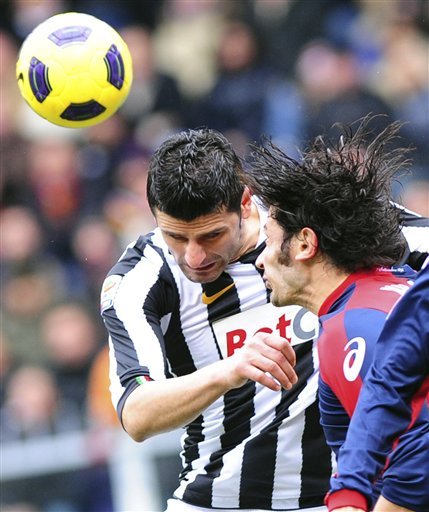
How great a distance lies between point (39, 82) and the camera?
480cm

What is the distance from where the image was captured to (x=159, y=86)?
339 inches

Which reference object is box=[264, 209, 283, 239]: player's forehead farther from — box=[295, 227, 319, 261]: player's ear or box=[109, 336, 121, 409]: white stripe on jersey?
box=[109, 336, 121, 409]: white stripe on jersey

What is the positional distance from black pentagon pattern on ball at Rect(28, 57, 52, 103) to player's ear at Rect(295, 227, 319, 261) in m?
1.87

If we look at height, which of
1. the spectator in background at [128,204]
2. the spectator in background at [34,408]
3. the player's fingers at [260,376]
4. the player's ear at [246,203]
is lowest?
the spectator in background at [34,408]

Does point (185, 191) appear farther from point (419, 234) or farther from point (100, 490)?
point (100, 490)

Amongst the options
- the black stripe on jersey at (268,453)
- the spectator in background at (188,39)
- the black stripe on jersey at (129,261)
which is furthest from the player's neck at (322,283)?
the spectator in background at (188,39)

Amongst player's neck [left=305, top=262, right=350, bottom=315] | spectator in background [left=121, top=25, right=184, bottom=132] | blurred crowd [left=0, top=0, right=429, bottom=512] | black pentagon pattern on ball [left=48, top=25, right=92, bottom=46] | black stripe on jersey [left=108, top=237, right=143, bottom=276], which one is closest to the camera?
player's neck [left=305, top=262, right=350, bottom=315]

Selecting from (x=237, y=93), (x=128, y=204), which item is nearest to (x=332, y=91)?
(x=237, y=93)

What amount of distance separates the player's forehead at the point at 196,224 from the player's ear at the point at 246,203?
0.14m

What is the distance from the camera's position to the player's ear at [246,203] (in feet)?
13.1

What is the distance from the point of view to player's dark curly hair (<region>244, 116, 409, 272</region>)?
3.27 m

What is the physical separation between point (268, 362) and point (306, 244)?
0.41 meters

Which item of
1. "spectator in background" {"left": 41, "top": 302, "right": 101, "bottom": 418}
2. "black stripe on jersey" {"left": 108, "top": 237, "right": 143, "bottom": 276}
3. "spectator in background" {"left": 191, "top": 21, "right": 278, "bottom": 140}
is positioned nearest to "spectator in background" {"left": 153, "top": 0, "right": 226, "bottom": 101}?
"spectator in background" {"left": 191, "top": 21, "right": 278, "bottom": 140}

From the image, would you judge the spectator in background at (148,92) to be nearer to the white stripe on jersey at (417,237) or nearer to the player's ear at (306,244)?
the white stripe on jersey at (417,237)
